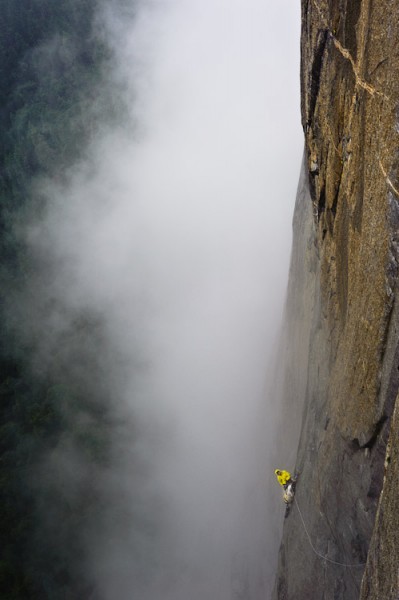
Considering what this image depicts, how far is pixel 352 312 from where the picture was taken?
7.07 meters

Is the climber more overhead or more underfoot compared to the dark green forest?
more underfoot

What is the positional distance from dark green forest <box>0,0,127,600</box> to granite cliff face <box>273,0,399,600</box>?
1009 inches

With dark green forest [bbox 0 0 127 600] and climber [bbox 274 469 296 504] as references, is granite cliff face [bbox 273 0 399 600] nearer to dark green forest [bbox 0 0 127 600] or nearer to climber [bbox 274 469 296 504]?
climber [bbox 274 469 296 504]

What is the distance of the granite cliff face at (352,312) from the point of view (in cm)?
535

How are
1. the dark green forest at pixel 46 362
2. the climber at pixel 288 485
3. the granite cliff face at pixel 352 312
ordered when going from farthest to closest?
the dark green forest at pixel 46 362 < the climber at pixel 288 485 < the granite cliff face at pixel 352 312

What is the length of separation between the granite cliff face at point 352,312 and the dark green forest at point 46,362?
84.1 feet

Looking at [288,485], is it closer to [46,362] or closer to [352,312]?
[352,312]

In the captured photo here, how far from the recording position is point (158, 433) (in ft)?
121

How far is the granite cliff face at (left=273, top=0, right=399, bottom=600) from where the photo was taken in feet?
17.5

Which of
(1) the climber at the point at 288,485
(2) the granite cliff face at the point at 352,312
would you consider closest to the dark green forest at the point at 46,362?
(1) the climber at the point at 288,485

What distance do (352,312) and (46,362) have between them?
43.2 meters

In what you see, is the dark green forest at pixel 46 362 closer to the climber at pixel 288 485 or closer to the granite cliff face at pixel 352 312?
the climber at pixel 288 485

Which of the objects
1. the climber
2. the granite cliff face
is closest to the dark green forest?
the climber

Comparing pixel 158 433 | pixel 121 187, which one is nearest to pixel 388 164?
pixel 158 433
